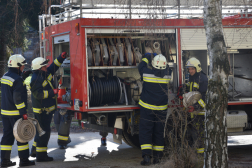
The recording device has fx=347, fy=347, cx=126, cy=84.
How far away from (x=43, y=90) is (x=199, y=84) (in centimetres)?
286

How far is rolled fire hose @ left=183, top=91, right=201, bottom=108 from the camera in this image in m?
6.02

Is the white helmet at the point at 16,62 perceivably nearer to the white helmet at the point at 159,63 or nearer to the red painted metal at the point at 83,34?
the red painted metal at the point at 83,34

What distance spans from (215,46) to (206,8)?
510 mm

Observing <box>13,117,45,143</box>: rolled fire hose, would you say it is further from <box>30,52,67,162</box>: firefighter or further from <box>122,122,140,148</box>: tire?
<box>122,122,140,148</box>: tire

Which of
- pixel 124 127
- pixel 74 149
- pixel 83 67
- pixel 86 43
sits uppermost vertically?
pixel 86 43

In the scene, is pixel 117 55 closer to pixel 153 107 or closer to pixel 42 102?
pixel 153 107

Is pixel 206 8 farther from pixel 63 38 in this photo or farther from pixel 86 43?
pixel 63 38

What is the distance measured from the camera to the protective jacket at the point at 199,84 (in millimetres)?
6184

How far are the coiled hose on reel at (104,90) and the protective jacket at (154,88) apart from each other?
0.58 meters

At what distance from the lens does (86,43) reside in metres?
5.98

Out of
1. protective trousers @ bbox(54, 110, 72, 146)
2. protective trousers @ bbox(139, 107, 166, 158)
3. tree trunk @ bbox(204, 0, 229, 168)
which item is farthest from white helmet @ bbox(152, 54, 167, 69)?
protective trousers @ bbox(54, 110, 72, 146)

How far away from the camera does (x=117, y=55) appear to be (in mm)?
6531

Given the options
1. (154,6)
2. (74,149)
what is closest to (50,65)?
(74,149)

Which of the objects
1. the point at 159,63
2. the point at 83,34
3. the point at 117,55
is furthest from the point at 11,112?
the point at 159,63
